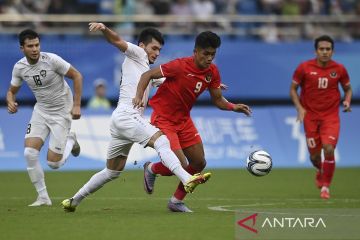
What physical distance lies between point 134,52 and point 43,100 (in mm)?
2812

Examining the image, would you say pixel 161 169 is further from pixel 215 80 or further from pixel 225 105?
pixel 215 80

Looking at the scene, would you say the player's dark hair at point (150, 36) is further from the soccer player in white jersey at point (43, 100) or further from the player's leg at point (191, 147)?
the soccer player in white jersey at point (43, 100)

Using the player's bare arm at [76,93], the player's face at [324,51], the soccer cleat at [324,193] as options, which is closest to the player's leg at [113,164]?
the player's bare arm at [76,93]

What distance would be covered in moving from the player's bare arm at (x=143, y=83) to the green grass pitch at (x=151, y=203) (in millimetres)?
A: 1477

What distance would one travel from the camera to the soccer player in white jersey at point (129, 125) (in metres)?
12.4

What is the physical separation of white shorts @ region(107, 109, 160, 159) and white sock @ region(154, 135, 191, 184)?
19cm

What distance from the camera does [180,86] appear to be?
13.0 metres

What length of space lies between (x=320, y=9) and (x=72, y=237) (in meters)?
20.0

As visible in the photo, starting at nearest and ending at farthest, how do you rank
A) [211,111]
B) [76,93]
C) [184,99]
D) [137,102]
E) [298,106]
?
1. [137,102]
2. [184,99]
3. [76,93]
4. [298,106]
5. [211,111]

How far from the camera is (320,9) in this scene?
29172 mm

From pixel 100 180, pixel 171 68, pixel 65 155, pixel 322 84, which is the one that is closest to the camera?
pixel 171 68

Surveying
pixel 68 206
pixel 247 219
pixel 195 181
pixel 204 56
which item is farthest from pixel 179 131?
pixel 247 219

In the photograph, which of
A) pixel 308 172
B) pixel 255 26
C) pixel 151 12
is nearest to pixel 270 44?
pixel 255 26

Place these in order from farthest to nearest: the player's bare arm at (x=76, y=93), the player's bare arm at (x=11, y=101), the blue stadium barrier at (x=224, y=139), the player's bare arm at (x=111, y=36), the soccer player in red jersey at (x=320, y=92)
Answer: the blue stadium barrier at (x=224, y=139) < the soccer player in red jersey at (x=320, y=92) < the player's bare arm at (x=11, y=101) < the player's bare arm at (x=76, y=93) < the player's bare arm at (x=111, y=36)
